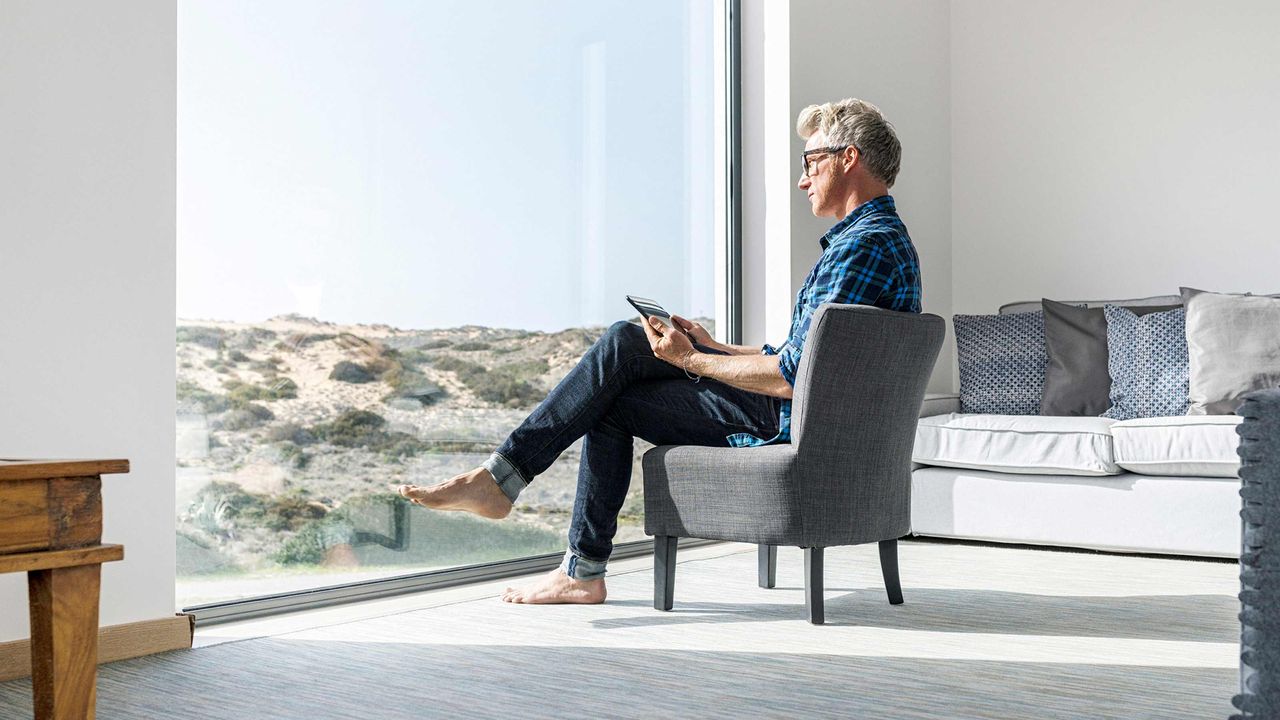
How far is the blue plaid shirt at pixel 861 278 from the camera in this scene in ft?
8.05

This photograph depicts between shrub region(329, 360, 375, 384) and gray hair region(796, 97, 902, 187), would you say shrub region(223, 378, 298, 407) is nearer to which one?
shrub region(329, 360, 375, 384)

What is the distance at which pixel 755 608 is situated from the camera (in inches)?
107

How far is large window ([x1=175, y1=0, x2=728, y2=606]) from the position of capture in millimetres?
2617

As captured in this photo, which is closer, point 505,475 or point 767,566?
point 505,475

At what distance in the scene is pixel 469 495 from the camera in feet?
8.14

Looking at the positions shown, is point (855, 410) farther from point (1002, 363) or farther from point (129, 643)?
point (1002, 363)

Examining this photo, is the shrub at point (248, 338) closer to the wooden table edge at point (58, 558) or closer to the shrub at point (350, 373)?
the shrub at point (350, 373)

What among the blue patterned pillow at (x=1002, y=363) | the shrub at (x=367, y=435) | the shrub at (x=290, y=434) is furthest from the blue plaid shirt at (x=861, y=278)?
the blue patterned pillow at (x=1002, y=363)

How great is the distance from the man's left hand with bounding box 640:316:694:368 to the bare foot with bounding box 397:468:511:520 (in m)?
0.46

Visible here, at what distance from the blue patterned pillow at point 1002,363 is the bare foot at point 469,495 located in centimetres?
236

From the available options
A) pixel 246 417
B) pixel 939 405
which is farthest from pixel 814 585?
pixel 939 405

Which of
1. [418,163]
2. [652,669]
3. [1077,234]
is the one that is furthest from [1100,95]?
[652,669]

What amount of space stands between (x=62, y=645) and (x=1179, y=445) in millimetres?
3078

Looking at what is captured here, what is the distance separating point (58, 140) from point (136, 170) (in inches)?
6.2
